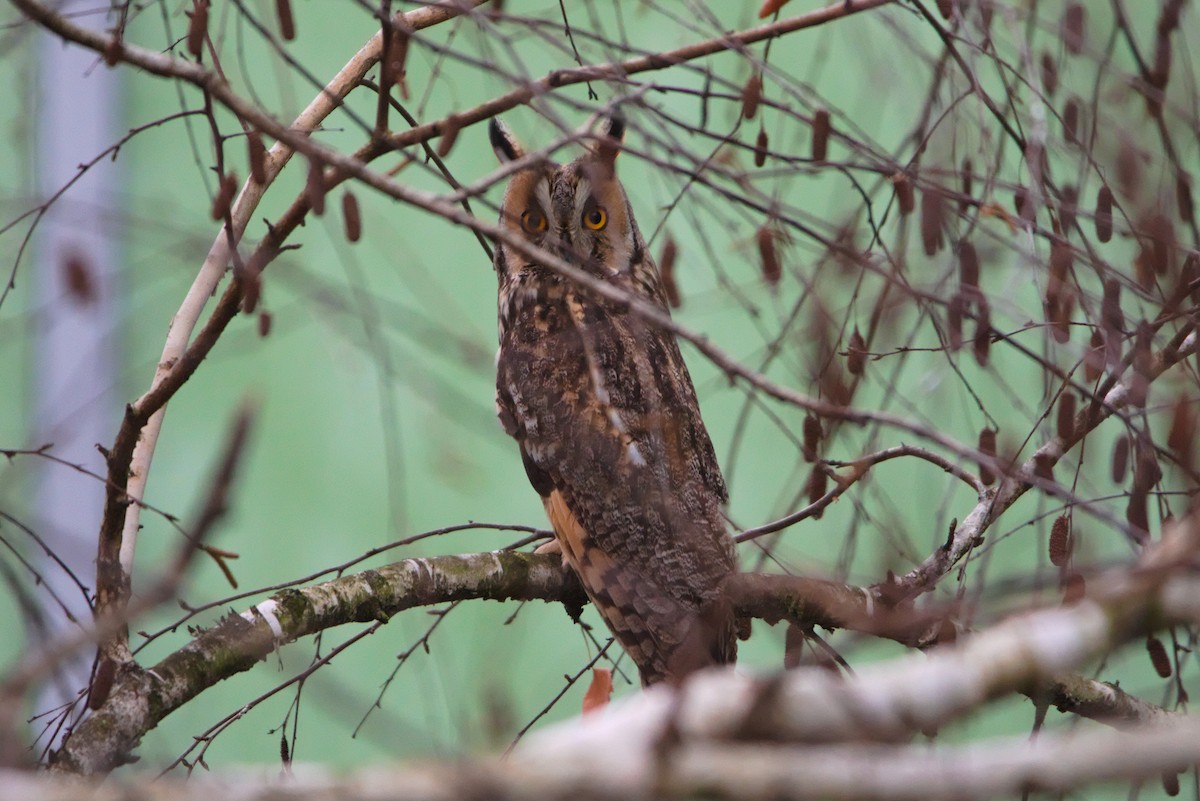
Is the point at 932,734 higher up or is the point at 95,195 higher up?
the point at 95,195

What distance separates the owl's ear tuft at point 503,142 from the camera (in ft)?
9.45

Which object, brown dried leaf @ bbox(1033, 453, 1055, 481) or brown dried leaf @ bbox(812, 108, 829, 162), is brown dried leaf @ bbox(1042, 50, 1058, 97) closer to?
brown dried leaf @ bbox(812, 108, 829, 162)

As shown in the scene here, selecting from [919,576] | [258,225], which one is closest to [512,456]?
[258,225]

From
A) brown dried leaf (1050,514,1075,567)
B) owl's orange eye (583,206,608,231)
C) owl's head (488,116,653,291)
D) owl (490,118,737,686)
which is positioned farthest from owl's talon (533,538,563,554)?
brown dried leaf (1050,514,1075,567)

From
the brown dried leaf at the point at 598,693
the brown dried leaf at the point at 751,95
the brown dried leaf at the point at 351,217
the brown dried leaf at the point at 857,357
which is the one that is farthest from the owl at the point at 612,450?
the brown dried leaf at the point at 351,217

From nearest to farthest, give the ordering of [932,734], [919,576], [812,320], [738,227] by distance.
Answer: [932,734]
[812,320]
[738,227]
[919,576]

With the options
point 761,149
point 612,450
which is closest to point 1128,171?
point 761,149

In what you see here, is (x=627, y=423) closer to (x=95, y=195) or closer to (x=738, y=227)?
(x=738, y=227)

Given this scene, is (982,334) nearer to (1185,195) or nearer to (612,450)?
(1185,195)

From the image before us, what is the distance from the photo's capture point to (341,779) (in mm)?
788

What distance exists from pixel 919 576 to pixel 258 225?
3.22 m

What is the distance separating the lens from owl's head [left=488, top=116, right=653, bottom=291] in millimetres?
2629

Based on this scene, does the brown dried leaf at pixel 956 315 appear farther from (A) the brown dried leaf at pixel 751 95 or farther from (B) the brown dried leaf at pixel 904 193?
(A) the brown dried leaf at pixel 751 95

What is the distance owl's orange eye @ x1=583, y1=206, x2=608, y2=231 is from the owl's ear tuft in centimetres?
27
